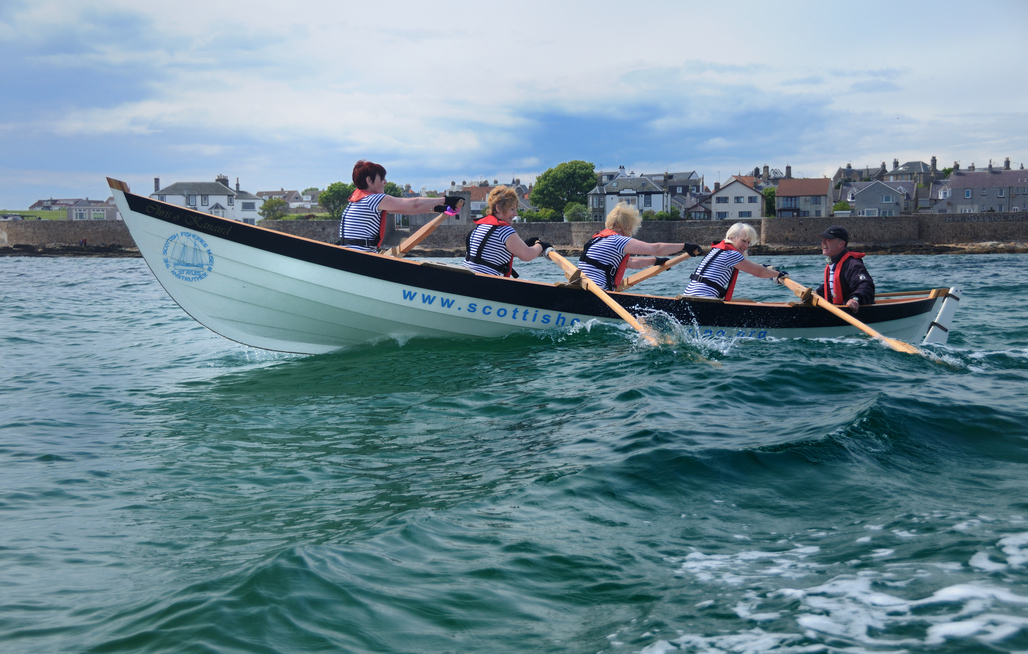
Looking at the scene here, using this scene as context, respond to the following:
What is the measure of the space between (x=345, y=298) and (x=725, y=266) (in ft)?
14.7

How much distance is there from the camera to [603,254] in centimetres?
851

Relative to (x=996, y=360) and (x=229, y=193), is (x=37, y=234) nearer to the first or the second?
(x=229, y=193)

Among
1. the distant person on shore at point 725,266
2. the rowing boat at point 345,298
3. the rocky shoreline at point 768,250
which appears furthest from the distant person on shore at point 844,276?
the rocky shoreline at point 768,250

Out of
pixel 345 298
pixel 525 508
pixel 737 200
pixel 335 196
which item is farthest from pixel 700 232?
pixel 525 508

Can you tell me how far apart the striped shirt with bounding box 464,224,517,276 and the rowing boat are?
461 millimetres

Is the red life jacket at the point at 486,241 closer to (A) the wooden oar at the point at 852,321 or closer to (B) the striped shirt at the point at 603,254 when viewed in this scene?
(B) the striped shirt at the point at 603,254

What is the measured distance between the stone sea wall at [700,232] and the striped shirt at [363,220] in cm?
4549

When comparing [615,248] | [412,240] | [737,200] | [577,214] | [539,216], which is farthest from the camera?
[737,200]

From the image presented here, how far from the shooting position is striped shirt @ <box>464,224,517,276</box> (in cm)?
802

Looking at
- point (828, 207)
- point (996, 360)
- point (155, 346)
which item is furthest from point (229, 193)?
point (996, 360)

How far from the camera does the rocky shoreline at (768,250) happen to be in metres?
46.6

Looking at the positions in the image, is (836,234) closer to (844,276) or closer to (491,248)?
(844,276)

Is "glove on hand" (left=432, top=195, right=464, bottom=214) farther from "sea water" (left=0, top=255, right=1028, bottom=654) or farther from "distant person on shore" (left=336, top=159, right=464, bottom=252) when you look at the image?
"sea water" (left=0, top=255, right=1028, bottom=654)

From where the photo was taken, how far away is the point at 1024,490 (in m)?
3.67
